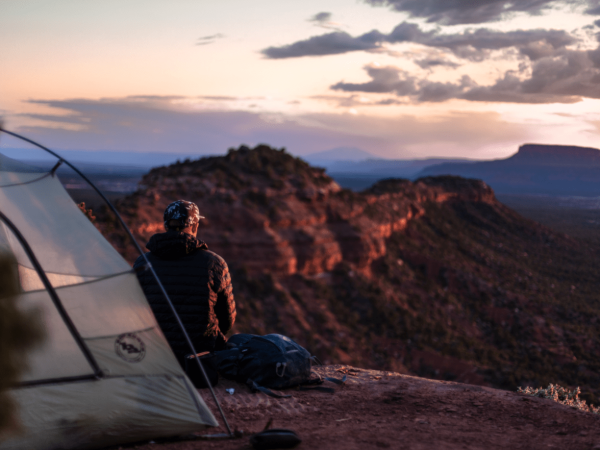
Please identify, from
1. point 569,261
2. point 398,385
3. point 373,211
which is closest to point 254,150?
point 373,211

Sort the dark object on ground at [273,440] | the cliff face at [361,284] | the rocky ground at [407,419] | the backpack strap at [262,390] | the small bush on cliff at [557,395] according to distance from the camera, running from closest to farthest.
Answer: the dark object on ground at [273,440] → the rocky ground at [407,419] → the backpack strap at [262,390] → the small bush on cliff at [557,395] → the cliff face at [361,284]

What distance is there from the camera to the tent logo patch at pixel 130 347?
14.9ft

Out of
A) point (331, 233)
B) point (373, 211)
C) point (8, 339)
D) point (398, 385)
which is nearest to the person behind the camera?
point (8, 339)

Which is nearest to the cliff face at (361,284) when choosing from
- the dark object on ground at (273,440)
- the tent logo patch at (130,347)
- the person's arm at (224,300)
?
the person's arm at (224,300)

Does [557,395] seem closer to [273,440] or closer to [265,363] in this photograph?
[265,363]

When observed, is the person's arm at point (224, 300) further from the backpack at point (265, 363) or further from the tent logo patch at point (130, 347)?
the tent logo patch at point (130, 347)

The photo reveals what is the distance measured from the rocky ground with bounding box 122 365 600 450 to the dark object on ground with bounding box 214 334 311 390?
16 centimetres

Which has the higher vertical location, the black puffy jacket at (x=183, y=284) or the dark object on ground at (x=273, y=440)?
the black puffy jacket at (x=183, y=284)

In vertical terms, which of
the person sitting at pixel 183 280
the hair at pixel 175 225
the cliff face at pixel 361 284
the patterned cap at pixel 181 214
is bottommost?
the cliff face at pixel 361 284

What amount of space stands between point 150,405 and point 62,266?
5.11 ft

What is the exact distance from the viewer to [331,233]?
3105 centimetres

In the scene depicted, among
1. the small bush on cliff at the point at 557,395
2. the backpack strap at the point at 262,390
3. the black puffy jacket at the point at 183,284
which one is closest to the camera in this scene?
the black puffy jacket at the point at 183,284

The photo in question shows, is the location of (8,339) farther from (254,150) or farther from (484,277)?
(484,277)

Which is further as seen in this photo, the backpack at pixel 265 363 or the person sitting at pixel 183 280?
the backpack at pixel 265 363
